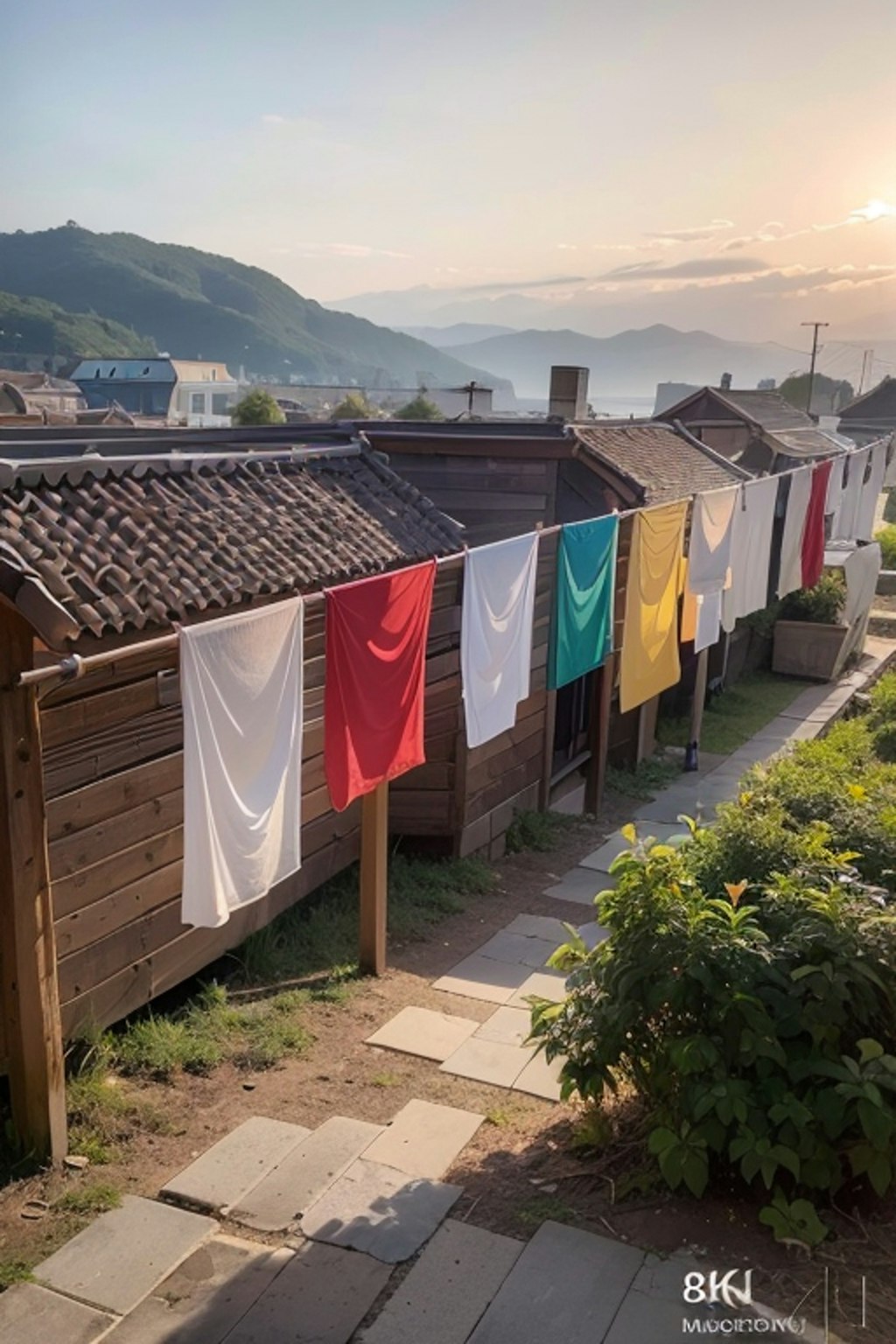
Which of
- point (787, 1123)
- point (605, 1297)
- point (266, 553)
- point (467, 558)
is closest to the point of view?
point (605, 1297)

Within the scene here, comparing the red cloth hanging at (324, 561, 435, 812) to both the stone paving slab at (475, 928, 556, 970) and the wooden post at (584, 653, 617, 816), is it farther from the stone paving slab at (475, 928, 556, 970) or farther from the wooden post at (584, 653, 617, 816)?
the wooden post at (584, 653, 617, 816)

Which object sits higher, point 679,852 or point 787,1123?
point 679,852

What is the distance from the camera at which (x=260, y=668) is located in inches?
Answer: 235

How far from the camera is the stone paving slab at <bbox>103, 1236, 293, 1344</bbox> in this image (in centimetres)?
396

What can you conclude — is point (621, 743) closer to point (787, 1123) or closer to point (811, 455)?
point (787, 1123)

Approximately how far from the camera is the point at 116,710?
6.14m

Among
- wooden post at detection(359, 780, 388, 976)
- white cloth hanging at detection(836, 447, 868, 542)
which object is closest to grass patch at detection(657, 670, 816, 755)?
white cloth hanging at detection(836, 447, 868, 542)

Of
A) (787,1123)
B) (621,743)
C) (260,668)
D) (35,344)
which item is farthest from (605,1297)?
(35,344)

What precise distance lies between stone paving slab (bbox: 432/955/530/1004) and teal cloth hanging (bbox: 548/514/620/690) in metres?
3.64

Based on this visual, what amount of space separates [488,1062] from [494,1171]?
1406mm

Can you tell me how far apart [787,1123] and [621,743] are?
1198cm

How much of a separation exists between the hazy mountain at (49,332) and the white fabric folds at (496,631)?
132 m

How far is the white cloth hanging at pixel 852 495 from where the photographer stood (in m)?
23.8

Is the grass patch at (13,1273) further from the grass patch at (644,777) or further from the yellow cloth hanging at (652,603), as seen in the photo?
the grass patch at (644,777)
